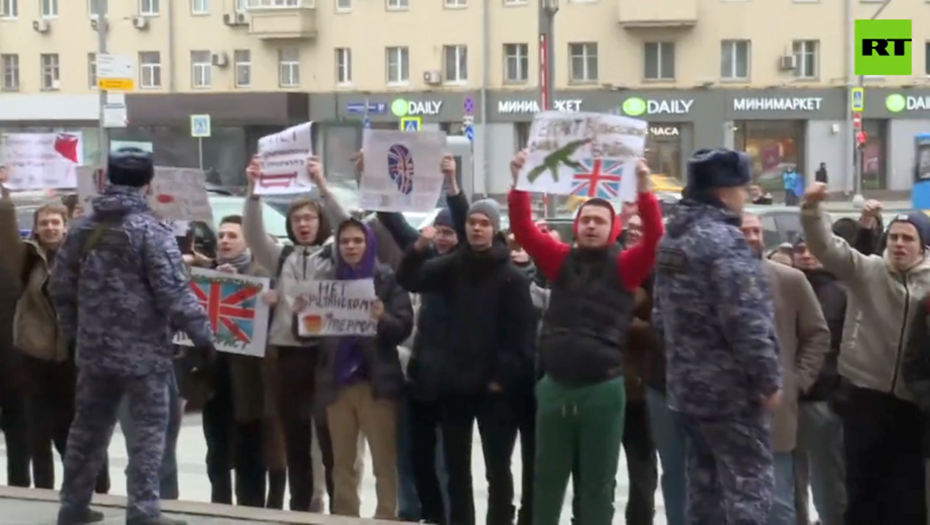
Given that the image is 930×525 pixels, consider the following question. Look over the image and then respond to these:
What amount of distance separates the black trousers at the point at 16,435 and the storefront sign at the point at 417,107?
4137 centimetres

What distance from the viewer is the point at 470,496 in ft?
26.8

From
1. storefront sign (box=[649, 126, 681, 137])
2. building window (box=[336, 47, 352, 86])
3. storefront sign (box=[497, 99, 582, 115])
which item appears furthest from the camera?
building window (box=[336, 47, 352, 86])

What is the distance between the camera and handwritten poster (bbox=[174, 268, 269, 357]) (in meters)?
8.40

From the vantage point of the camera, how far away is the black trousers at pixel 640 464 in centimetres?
808

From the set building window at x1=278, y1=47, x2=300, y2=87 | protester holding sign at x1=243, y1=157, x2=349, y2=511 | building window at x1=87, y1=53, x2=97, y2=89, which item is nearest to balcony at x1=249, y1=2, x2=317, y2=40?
building window at x1=278, y1=47, x2=300, y2=87

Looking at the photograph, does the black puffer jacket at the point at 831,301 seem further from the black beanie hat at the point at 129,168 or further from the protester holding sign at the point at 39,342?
the protester holding sign at the point at 39,342

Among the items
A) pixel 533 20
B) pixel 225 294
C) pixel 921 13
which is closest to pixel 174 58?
pixel 533 20

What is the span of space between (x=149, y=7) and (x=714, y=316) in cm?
5026

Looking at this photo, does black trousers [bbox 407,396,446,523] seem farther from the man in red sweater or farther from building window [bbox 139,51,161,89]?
building window [bbox 139,51,161,89]

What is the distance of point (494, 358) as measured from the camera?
7871mm

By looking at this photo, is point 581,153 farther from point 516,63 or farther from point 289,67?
point 289,67

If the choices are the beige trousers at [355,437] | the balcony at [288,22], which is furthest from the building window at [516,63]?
the beige trousers at [355,437]

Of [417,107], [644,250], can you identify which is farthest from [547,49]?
[417,107]

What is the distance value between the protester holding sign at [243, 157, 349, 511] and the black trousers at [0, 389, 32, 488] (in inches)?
65.6
